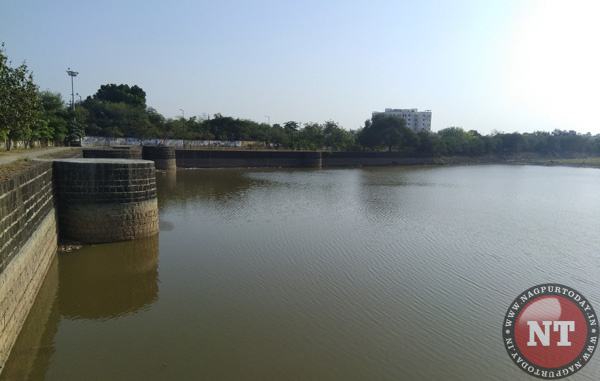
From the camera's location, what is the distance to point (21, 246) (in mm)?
8516

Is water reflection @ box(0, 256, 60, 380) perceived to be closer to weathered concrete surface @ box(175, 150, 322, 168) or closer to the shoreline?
weathered concrete surface @ box(175, 150, 322, 168)

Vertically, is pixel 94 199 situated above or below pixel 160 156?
below

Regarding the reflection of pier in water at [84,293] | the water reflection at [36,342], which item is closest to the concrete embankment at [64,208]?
the water reflection at [36,342]

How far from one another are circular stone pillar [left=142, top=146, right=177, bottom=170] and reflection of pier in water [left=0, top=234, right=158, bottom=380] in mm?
32956

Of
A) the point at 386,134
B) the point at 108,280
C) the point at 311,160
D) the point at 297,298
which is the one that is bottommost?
the point at 297,298

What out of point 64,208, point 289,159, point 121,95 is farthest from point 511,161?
point 64,208

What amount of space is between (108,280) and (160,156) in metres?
36.5

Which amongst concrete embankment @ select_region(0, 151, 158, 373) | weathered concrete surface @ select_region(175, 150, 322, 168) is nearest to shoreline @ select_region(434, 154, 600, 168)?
weathered concrete surface @ select_region(175, 150, 322, 168)

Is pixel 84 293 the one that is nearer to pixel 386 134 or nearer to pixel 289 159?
pixel 289 159

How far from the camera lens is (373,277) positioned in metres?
12.0

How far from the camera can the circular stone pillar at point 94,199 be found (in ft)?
45.2

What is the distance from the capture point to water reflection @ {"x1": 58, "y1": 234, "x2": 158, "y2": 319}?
9438mm

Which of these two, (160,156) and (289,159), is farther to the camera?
(289,159)

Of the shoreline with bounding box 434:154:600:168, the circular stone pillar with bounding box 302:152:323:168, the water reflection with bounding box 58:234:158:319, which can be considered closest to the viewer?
the water reflection with bounding box 58:234:158:319
